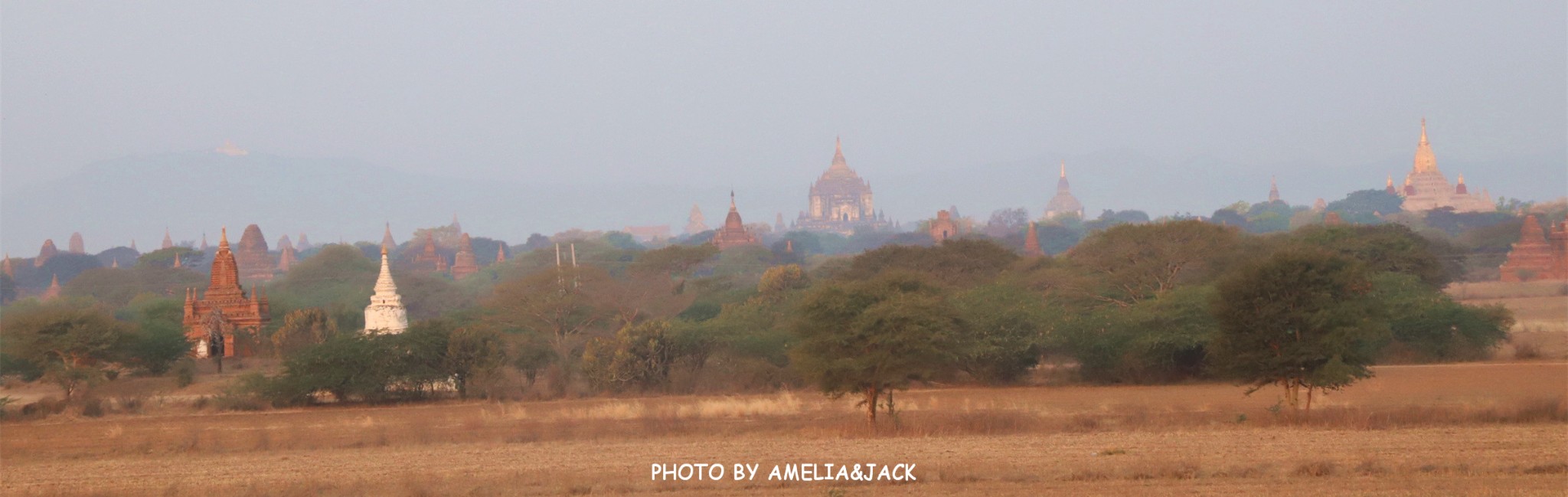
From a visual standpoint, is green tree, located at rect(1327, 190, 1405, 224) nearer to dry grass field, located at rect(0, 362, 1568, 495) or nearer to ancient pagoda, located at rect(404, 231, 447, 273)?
ancient pagoda, located at rect(404, 231, 447, 273)

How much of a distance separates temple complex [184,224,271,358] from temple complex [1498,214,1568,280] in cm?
5835

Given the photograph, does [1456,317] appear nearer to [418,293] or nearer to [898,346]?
[898,346]

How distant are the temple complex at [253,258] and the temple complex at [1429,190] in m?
130

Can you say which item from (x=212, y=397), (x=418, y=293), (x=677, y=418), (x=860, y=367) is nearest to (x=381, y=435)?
(x=677, y=418)

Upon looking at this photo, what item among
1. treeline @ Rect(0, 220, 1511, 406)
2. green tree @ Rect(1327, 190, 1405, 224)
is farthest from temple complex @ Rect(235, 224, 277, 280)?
green tree @ Rect(1327, 190, 1405, 224)

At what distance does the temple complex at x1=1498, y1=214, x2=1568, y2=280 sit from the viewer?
237 ft

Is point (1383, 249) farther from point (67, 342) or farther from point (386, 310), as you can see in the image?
point (67, 342)

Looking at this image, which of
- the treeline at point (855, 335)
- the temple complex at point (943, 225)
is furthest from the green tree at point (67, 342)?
the temple complex at point (943, 225)

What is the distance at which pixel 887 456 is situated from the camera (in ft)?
58.3

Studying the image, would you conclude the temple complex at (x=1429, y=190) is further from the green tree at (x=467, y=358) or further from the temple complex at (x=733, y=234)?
the green tree at (x=467, y=358)

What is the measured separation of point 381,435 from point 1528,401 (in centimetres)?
1624

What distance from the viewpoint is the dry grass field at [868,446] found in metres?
15.7

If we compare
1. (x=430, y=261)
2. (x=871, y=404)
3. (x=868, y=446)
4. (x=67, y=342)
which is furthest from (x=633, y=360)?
(x=430, y=261)

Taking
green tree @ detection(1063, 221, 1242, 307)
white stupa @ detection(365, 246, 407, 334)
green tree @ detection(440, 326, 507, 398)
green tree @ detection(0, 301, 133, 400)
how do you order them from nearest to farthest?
green tree @ detection(440, 326, 507, 398) < green tree @ detection(0, 301, 133, 400) < white stupa @ detection(365, 246, 407, 334) < green tree @ detection(1063, 221, 1242, 307)
